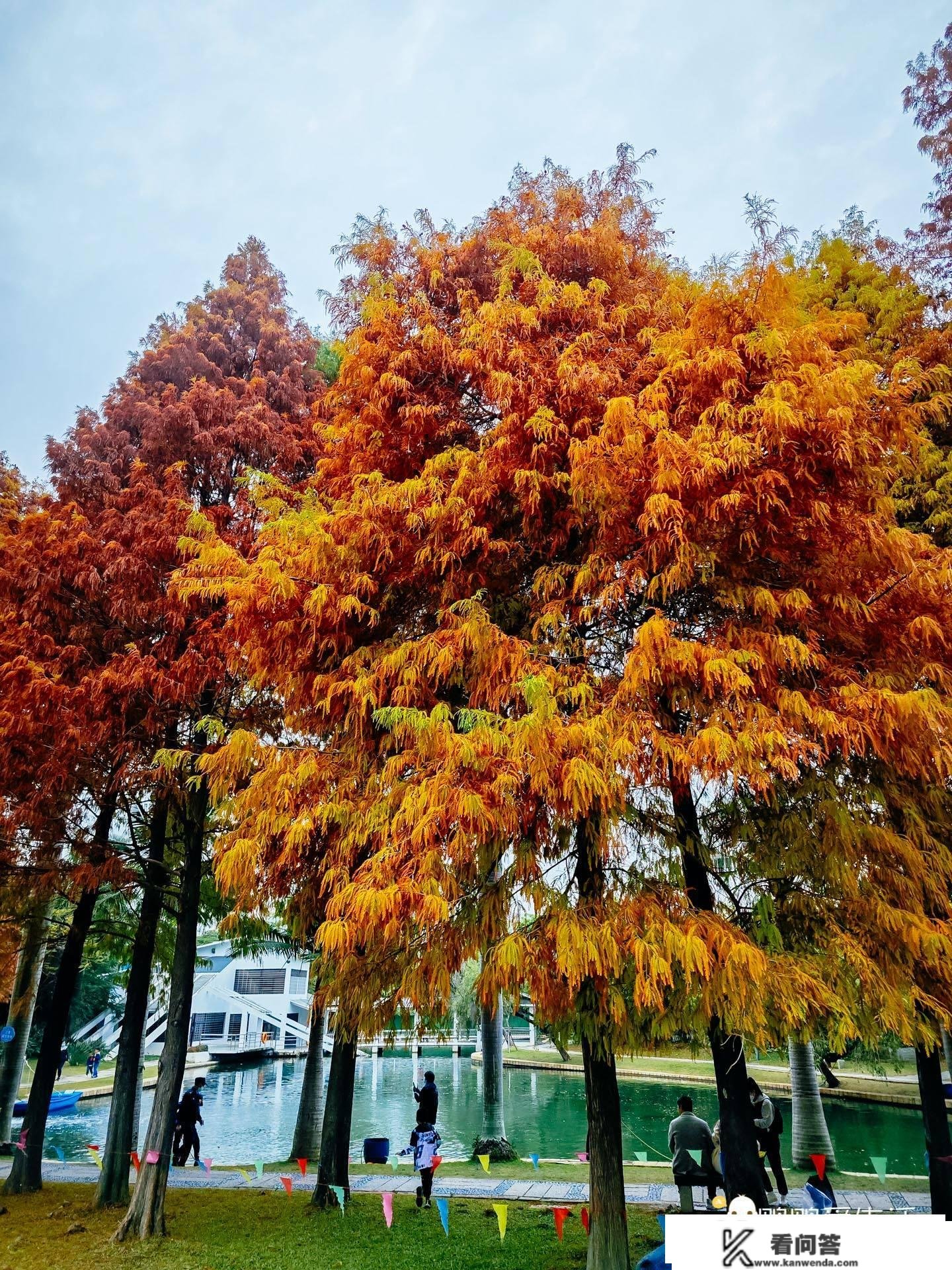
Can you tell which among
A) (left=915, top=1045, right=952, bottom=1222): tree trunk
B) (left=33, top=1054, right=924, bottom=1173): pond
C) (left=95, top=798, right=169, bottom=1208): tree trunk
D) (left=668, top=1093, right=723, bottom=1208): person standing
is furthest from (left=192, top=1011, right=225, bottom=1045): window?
(left=915, top=1045, right=952, bottom=1222): tree trunk

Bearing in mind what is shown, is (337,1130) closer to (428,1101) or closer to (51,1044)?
(428,1101)

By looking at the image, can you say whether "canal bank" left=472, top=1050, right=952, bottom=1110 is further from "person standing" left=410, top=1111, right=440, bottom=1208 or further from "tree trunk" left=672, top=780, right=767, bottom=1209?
"tree trunk" left=672, top=780, right=767, bottom=1209

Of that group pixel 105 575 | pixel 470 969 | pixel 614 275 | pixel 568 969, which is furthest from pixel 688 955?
pixel 470 969

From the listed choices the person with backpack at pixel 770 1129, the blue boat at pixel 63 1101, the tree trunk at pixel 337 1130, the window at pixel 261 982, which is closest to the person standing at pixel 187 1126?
the tree trunk at pixel 337 1130

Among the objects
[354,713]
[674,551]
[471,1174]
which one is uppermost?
[674,551]

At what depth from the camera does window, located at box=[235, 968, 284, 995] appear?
41.9m

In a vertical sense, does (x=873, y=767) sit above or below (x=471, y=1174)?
above

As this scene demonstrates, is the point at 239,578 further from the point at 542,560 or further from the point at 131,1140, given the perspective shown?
the point at 131,1140

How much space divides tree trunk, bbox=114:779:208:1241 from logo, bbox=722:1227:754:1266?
5627 mm

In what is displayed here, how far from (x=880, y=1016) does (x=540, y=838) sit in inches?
93.3

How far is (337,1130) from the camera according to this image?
9.14 metres

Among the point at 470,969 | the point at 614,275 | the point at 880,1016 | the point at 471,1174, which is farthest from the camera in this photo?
the point at 470,969

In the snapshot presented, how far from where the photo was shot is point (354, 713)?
5.88 metres

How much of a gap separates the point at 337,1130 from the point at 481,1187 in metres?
2.33
